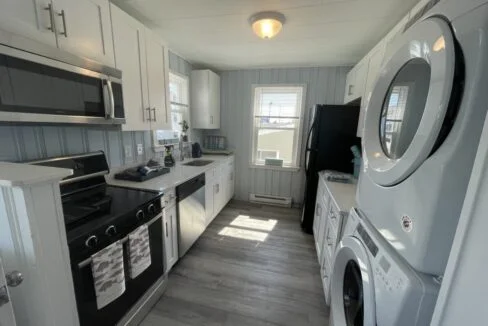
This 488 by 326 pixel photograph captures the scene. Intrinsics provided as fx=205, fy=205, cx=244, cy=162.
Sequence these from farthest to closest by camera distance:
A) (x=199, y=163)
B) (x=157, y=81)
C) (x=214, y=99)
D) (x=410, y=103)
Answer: (x=214, y=99)
(x=199, y=163)
(x=157, y=81)
(x=410, y=103)

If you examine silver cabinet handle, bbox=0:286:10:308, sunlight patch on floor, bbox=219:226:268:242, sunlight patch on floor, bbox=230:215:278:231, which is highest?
silver cabinet handle, bbox=0:286:10:308

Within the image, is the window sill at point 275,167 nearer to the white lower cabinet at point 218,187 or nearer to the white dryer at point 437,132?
the white lower cabinet at point 218,187

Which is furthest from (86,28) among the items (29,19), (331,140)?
(331,140)

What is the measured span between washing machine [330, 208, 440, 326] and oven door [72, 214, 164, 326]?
1.28m

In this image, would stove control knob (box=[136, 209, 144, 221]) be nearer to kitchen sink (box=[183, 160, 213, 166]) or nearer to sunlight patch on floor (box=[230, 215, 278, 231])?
kitchen sink (box=[183, 160, 213, 166])

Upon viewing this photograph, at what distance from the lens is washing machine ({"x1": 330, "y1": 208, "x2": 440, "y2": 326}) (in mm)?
Answer: 555

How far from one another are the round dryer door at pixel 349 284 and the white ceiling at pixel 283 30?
1.72 meters

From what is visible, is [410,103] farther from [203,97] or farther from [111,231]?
[203,97]

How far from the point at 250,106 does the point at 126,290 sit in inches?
119

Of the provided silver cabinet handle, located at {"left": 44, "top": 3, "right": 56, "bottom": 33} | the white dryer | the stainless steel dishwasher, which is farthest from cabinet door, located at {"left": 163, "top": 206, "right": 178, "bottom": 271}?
the white dryer

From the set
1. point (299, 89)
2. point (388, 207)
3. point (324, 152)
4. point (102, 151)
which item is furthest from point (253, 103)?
point (388, 207)

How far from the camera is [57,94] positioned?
109 cm

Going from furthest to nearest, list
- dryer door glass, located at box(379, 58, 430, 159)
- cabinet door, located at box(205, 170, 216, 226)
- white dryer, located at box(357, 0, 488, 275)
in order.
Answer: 1. cabinet door, located at box(205, 170, 216, 226)
2. dryer door glass, located at box(379, 58, 430, 159)
3. white dryer, located at box(357, 0, 488, 275)

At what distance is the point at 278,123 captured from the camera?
3566 millimetres
